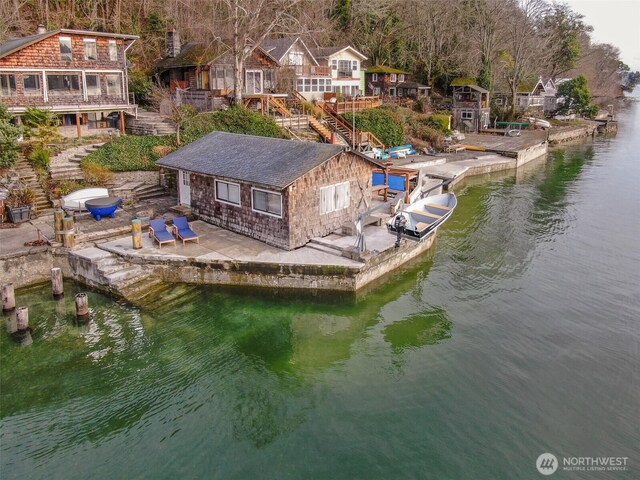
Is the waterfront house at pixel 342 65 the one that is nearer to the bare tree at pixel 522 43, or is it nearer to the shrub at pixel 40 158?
the bare tree at pixel 522 43

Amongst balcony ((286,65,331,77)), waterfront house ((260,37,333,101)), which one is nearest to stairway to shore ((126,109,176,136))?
waterfront house ((260,37,333,101))

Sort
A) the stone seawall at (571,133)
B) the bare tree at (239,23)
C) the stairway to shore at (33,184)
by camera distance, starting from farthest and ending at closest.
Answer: the stone seawall at (571,133) → the bare tree at (239,23) → the stairway to shore at (33,184)

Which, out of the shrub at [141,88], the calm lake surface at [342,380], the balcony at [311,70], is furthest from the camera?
the balcony at [311,70]

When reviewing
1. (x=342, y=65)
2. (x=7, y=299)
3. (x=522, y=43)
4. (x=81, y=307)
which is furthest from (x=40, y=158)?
(x=522, y=43)

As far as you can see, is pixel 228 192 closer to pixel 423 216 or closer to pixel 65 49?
pixel 423 216

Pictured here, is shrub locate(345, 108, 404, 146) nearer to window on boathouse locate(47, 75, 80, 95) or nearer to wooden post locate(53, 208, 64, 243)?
window on boathouse locate(47, 75, 80, 95)

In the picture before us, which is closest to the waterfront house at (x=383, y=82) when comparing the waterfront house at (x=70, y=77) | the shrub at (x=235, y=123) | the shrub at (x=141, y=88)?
the shrub at (x=141, y=88)

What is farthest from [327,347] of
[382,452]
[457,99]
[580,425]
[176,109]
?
[457,99]
